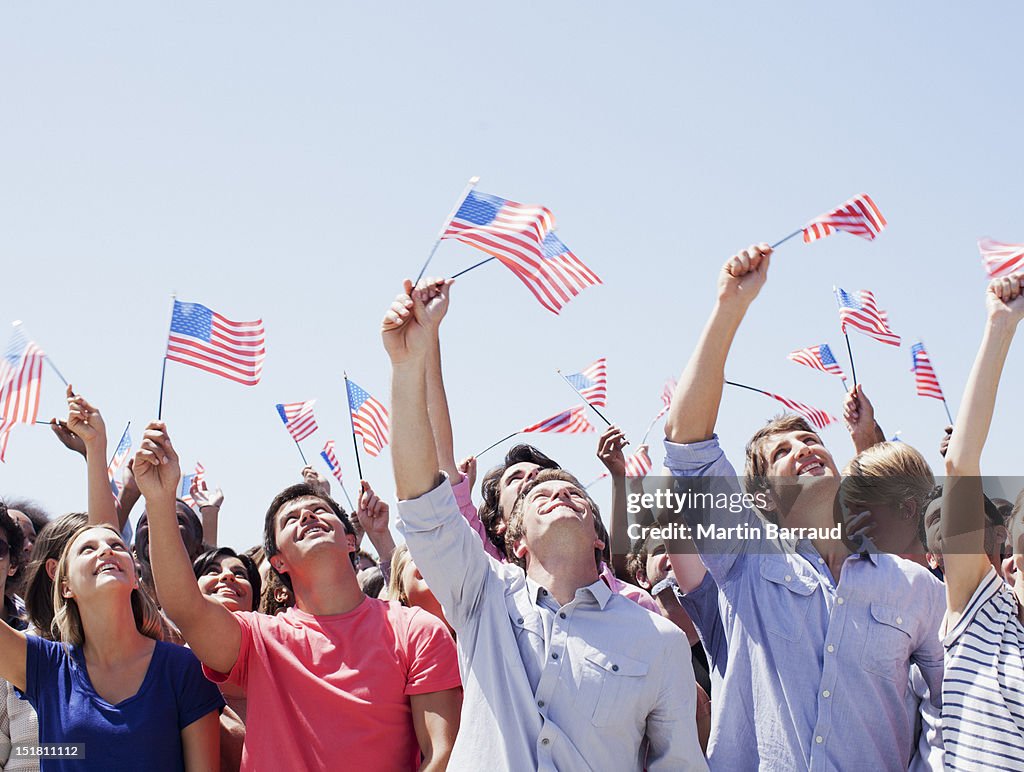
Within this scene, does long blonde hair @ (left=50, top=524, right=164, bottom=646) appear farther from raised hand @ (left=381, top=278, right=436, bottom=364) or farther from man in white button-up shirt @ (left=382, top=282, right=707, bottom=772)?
raised hand @ (left=381, top=278, right=436, bottom=364)

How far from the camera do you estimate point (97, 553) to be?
5.08 metres

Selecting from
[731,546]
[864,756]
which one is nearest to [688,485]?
[731,546]

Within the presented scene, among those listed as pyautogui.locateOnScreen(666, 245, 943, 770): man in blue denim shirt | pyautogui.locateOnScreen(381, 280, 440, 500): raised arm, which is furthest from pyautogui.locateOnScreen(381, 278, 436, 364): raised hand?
pyautogui.locateOnScreen(666, 245, 943, 770): man in blue denim shirt

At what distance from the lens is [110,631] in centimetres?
496

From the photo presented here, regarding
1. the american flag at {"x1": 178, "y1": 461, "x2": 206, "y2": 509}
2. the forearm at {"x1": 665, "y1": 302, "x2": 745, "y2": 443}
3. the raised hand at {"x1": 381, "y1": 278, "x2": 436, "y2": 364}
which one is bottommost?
the american flag at {"x1": 178, "y1": 461, "x2": 206, "y2": 509}

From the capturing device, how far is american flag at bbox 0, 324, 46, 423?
777 cm

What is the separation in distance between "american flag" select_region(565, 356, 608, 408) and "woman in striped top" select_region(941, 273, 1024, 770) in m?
7.15

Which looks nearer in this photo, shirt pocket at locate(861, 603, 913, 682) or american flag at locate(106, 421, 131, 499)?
shirt pocket at locate(861, 603, 913, 682)

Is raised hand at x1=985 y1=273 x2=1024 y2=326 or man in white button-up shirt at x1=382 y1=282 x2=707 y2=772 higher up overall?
raised hand at x1=985 y1=273 x2=1024 y2=326

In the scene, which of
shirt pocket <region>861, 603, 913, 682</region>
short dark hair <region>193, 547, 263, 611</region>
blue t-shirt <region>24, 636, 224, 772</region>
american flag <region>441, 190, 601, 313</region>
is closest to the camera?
shirt pocket <region>861, 603, 913, 682</region>

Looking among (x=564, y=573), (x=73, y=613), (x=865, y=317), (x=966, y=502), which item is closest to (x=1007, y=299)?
(x=966, y=502)

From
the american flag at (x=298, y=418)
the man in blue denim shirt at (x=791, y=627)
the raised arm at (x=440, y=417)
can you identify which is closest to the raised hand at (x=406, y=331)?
the raised arm at (x=440, y=417)

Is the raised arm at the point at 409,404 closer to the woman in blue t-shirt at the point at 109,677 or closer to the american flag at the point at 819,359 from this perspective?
the woman in blue t-shirt at the point at 109,677

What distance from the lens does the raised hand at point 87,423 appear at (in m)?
5.95
